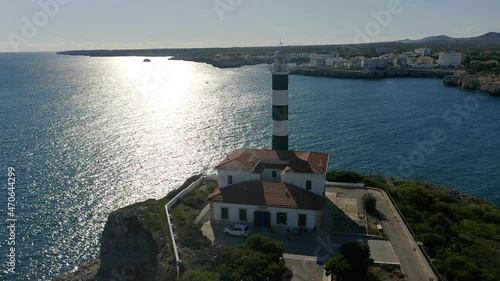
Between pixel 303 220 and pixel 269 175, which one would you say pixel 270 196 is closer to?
pixel 303 220

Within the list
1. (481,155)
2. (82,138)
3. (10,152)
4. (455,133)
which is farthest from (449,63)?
(10,152)

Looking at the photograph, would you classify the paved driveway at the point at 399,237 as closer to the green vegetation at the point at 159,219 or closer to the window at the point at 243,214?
the window at the point at 243,214

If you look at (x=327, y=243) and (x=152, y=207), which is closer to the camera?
(x=327, y=243)

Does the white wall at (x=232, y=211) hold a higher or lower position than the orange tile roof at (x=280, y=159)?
lower

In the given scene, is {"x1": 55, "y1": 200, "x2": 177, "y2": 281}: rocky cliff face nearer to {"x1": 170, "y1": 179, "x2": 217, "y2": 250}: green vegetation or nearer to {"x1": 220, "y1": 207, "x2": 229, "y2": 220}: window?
{"x1": 170, "y1": 179, "x2": 217, "y2": 250}: green vegetation

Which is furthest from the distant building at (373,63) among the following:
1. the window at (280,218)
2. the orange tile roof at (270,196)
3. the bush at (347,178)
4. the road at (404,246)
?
the window at (280,218)

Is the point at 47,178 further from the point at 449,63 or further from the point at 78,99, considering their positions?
the point at 449,63

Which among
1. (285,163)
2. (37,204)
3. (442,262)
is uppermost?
(285,163)
